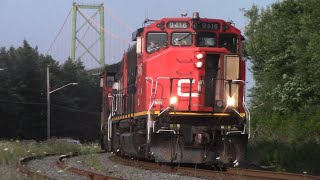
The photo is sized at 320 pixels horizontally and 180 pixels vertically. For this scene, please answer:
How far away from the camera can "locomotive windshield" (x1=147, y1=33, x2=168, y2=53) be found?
1568 cm

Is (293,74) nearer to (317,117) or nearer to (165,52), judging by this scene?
(317,117)

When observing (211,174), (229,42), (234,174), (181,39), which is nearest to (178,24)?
(181,39)

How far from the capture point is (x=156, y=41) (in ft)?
52.0

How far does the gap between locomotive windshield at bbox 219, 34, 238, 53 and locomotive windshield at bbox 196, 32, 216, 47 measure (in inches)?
8.2

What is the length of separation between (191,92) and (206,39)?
64.4 inches

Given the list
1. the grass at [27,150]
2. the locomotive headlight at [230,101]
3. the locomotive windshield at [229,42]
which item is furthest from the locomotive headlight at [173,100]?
the grass at [27,150]

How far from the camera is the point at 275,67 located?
89.0 feet

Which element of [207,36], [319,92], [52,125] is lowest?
[52,125]

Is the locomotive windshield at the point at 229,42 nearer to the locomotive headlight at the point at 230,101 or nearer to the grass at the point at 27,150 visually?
the locomotive headlight at the point at 230,101

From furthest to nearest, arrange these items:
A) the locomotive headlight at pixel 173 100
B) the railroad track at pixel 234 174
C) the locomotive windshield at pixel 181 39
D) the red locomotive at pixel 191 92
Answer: the locomotive windshield at pixel 181 39
the locomotive headlight at pixel 173 100
the red locomotive at pixel 191 92
the railroad track at pixel 234 174

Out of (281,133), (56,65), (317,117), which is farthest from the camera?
(56,65)

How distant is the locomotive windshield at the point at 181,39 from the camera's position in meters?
15.4

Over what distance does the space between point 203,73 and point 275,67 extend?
42.4 feet

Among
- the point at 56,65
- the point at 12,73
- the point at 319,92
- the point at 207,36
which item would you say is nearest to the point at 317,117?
the point at 319,92
